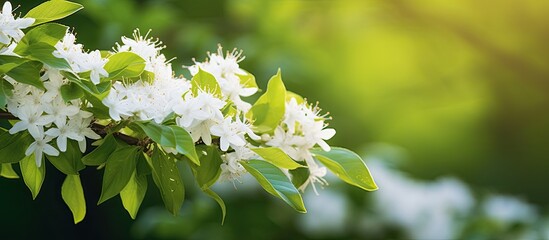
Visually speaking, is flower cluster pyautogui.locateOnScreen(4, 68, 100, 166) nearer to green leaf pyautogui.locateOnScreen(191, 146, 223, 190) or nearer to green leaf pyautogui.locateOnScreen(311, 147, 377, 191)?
green leaf pyautogui.locateOnScreen(191, 146, 223, 190)

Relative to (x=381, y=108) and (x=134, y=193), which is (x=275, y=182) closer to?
(x=134, y=193)

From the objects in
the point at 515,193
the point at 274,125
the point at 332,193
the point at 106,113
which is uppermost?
the point at 515,193

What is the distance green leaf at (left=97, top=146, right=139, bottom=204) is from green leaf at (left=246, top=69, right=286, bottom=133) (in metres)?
0.13

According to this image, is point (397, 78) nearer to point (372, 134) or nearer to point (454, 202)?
point (372, 134)

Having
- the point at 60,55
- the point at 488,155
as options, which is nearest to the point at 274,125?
the point at 60,55

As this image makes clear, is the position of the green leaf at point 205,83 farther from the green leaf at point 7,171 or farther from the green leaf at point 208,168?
the green leaf at point 7,171

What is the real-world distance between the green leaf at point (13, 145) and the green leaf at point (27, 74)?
6cm

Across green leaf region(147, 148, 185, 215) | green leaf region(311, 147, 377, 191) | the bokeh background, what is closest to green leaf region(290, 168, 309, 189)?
green leaf region(311, 147, 377, 191)

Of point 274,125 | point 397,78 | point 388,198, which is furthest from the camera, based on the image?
point 397,78

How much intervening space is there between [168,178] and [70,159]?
0.08 metres

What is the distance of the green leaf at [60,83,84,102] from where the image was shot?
0.63m

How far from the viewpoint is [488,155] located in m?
3.09

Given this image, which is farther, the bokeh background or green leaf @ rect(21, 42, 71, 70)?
the bokeh background

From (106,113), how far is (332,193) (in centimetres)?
145
